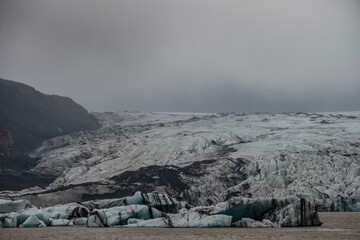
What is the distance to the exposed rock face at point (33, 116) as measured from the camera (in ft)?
364

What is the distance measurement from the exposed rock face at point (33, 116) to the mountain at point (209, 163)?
22.8ft

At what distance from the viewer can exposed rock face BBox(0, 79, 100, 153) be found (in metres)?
111

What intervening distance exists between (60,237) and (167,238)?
21.0 feet

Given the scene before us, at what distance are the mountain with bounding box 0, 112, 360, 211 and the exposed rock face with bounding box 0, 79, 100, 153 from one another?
6.95 metres

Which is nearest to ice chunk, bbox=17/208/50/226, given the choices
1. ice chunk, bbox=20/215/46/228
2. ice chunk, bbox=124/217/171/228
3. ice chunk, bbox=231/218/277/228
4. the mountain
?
ice chunk, bbox=20/215/46/228

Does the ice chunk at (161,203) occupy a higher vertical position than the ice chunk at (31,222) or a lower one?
higher

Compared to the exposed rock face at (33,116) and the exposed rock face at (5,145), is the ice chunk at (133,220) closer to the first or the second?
the exposed rock face at (5,145)

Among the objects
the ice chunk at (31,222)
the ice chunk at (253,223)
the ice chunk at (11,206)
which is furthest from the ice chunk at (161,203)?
the ice chunk at (11,206)

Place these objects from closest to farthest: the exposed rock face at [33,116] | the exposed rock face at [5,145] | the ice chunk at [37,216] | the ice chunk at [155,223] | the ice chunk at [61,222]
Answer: the ice chunk at [155,223], the ice chunk at [37,216], the ice chunk at [61,222], the exposed rock face at [5,145], the exposed rock face at [33,116]

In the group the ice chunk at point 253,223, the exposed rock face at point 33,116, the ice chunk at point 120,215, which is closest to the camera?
the ice chunk at point 253,223

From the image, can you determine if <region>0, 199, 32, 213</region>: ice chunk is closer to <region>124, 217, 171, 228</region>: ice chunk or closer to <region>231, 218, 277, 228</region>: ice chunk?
<region>124, 217, 171, 228</region>: ice chunk

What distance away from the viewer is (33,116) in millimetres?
118062

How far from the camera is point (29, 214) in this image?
126ft

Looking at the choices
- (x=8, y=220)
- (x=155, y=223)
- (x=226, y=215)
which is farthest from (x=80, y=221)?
(x=226, y=215)
